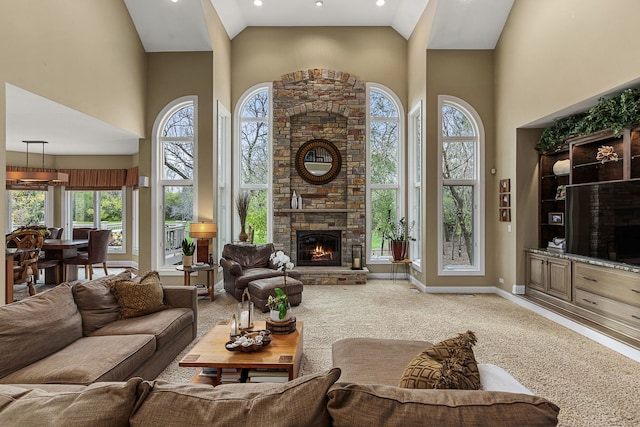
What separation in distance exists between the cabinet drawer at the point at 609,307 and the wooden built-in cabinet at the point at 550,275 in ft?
0.86

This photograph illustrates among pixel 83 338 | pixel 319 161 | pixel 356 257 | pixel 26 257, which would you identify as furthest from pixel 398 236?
pixel 26 257

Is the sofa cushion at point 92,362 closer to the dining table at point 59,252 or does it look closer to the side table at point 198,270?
the side table at point 198,270

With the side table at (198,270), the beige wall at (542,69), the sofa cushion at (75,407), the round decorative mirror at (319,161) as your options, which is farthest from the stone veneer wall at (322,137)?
the sofa cushion at (75,407)

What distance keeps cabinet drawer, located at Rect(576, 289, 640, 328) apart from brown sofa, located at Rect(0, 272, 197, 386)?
4.43m

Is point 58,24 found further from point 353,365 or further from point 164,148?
point 353,365

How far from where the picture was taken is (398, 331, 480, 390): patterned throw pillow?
151cm

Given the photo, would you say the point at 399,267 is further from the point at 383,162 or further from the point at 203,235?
the point at 203,235

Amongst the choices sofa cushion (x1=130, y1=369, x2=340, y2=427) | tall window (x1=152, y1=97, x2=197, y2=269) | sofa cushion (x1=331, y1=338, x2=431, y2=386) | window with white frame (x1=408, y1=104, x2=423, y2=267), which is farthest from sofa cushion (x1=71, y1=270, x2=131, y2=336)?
window with white frame (x1=408, y1=104, x2=423, y2=267)

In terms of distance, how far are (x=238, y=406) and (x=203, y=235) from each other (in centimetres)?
514

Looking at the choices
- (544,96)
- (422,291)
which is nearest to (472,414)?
(544,96)

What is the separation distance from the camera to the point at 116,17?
5598 millimetres

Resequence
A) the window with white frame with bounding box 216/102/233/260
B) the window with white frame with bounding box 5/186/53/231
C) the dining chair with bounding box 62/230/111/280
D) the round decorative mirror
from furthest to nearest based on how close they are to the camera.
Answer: the window with white frame with bounding box 5/186/53/231 < the round decorative mirror < the dining chair with bounding box 62/230/111/280 < the window with white frame with bounding box 216/102/233/260

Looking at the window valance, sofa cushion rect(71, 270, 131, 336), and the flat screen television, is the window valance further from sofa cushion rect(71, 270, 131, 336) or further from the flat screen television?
the flat screen television

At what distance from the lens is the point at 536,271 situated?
5.56 metres
